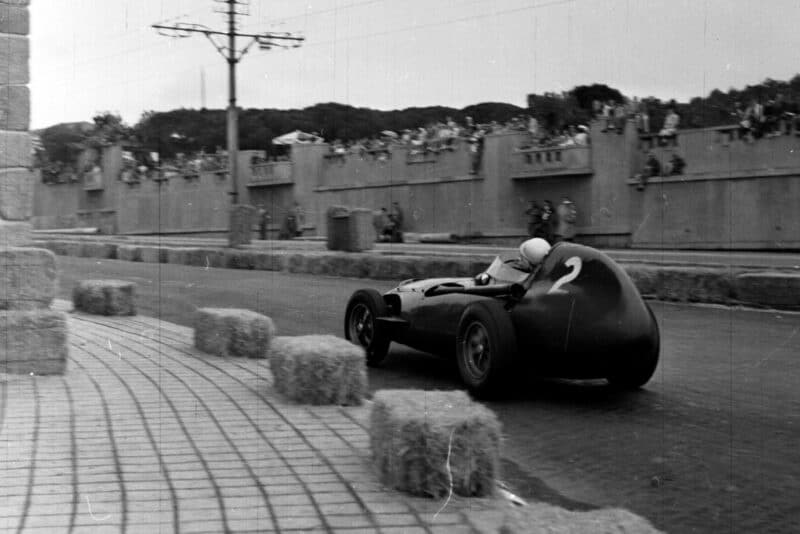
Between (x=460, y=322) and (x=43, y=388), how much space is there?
330cm

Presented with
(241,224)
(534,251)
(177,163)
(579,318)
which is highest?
(177,163)

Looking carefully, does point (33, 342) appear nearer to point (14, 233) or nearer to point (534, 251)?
point (14, 233)

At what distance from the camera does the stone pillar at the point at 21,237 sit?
7.82 meters

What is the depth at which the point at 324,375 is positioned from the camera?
6.91 meters

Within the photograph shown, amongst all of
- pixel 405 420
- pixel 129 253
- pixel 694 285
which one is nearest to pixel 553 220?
pixel 694 285

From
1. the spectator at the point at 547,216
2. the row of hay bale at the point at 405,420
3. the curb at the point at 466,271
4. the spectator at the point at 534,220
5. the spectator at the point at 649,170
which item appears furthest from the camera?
the spectator at the point at 649,170

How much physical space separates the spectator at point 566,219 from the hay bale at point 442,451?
313 inches

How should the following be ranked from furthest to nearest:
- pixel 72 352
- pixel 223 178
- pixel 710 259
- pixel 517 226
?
pixel 710 259, pixel 517 226, pixel 223 178, pixel 72 352

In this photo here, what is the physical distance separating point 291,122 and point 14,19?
3056 mm

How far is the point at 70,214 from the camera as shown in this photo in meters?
17.5

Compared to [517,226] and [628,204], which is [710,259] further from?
[517,226]

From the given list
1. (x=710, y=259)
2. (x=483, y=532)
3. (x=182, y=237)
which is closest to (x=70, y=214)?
(x=182, y=237)

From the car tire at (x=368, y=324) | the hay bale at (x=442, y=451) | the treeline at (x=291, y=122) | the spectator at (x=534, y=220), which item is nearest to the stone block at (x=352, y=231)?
the spectator at (x=534, y=220)

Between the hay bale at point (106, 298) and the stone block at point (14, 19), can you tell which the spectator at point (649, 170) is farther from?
the stone block at point (14, 19)
